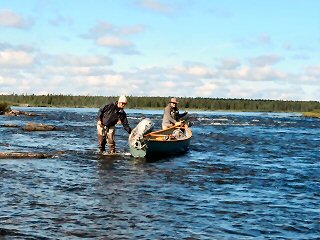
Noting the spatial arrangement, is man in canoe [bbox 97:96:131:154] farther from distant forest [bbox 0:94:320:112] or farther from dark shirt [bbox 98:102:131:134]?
distant forest [bbox 0:94:320:112]

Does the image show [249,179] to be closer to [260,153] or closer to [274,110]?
[260,153]

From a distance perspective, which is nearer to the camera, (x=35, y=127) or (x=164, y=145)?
(x=164, y=145)

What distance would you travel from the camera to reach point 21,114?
237 ft

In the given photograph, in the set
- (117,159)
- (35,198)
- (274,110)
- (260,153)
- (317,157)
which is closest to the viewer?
(35,198)

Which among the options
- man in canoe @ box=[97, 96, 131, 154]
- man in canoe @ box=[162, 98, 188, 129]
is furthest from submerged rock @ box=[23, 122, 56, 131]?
man in canoe @ box=[97, 96, 131, 154]

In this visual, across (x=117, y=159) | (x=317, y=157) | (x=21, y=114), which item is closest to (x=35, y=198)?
(x=117, y=159)

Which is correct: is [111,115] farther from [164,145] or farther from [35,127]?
[35,127]

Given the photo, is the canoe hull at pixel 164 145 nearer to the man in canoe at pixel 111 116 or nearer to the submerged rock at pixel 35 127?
the man in canoe at pixel 111 116

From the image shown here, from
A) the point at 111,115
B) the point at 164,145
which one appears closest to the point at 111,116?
the point at 111,115

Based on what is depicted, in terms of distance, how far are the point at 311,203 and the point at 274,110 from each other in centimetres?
→ 15454

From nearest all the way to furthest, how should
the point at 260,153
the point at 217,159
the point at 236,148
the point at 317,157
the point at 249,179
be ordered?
1. the point at 249,179
2. the point at 217,159
3. the point at 317,157
4. the point at 260,153
5. the point at 236,148

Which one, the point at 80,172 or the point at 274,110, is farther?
the point at 274,110

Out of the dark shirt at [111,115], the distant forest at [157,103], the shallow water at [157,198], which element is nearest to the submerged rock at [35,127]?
the shallow water at [157,198]

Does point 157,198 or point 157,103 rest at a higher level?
point 157,103
